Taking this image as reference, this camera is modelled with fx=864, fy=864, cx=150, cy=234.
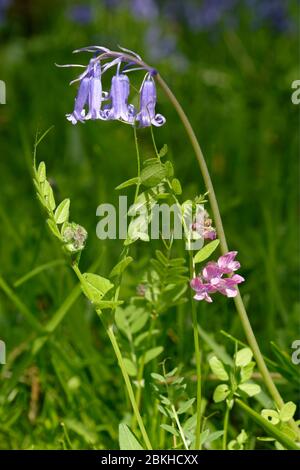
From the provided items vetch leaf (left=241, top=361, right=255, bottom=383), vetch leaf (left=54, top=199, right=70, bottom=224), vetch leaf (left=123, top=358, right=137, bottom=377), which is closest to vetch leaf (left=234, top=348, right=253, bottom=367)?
vetch leaf (left=241, top=361, right=255, bottom=383)

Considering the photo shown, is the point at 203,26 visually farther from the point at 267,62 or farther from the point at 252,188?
the point at 252,188

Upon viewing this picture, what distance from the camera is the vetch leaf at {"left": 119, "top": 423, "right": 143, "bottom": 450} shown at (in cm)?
124

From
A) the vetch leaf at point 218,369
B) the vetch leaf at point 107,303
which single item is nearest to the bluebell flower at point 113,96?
the vetch leaf at point 107,303

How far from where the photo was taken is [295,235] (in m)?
2.21

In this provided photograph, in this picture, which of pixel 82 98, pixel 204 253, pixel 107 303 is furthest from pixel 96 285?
pixel 82 98

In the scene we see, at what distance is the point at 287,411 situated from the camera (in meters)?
1.22

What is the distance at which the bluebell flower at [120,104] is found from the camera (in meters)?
1.14

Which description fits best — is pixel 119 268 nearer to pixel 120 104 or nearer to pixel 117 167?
pixel 120 104

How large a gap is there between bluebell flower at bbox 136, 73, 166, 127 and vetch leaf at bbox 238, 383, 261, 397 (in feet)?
1.40

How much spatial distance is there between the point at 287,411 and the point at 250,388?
0.31ft

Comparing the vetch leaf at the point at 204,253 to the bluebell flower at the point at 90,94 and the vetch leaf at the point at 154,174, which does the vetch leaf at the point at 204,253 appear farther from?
A: the bluebell flower at the point at 90,94
